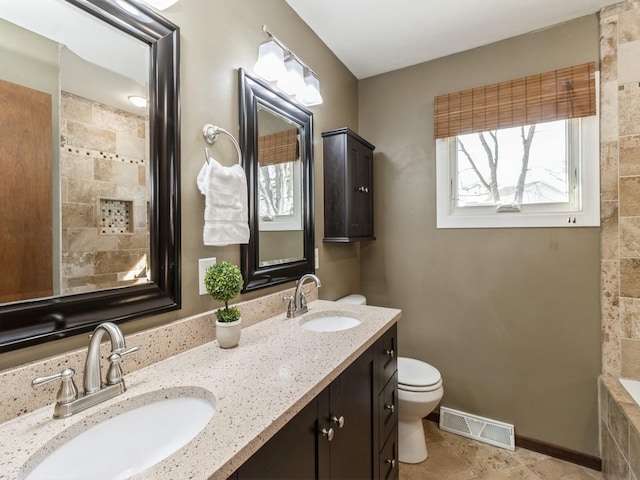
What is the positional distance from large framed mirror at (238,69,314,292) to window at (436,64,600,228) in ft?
3.24

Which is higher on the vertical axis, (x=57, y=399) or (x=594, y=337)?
(x=57, y=399)

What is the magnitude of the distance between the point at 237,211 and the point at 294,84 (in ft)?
2.51

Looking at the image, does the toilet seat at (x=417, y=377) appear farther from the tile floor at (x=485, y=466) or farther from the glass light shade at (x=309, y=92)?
the glass light shade at (x=309, y=92)

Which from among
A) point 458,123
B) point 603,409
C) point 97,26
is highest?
point 458,123

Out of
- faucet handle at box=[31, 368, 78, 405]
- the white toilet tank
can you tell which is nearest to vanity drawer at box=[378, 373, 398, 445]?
the white toilet tank

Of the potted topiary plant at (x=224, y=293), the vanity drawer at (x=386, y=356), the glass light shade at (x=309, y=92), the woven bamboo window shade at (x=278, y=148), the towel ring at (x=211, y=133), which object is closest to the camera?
the potted topiary plant at (x=224, y=293)

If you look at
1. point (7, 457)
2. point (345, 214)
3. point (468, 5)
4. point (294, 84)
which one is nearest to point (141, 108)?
point (294, 84)

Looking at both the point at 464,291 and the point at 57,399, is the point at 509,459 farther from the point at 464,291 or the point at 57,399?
the point at 57,399

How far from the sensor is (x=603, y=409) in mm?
1681

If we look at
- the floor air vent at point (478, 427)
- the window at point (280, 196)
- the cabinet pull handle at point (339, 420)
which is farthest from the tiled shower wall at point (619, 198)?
the window at point (280, 196)

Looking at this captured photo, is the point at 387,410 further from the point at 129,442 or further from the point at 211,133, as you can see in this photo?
the point at 211,133

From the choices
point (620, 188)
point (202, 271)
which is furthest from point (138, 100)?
point (620, 188)

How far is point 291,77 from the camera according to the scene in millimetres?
1492

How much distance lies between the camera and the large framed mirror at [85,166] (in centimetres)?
72
